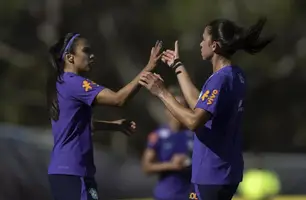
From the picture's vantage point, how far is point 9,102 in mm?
15461

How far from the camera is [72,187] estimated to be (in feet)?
18.6

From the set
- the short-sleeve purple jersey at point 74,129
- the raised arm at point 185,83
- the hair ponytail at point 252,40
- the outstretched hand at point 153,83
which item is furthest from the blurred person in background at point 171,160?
the outstretched hand at point 153,83

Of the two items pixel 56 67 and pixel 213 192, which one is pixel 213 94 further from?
pixel 56 67

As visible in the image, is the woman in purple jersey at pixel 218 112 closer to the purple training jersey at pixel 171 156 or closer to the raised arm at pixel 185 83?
the raised arm at pixel 185 83

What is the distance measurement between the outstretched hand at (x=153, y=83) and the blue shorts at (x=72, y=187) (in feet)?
2.70

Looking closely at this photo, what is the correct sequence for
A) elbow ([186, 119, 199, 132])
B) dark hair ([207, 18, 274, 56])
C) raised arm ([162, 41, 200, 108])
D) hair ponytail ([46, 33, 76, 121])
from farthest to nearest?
hair ponytail ([46, 33, 76, 121]), raised arm ([162, 41, 200, 108]), dark hair ([207, 18, 274, 56]), elbow ([186, 119, 199, 132])

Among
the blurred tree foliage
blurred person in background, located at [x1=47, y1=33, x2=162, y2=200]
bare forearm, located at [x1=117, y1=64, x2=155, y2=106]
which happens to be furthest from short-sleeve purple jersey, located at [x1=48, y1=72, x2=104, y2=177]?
the blurred tree foliage

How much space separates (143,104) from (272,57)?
2.46 meters

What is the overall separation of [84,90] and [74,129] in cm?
26

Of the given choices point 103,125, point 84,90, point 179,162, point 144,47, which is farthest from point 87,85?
point 144,47

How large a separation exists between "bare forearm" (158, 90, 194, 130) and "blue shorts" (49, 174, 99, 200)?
2.88 feet

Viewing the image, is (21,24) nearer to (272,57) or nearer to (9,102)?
(9,102)

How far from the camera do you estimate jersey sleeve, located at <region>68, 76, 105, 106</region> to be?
5688 millimetres

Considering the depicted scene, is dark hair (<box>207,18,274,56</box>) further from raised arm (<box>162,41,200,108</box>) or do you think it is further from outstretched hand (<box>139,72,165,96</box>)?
outstretched hand (<box>139,72,165,96</box>)
